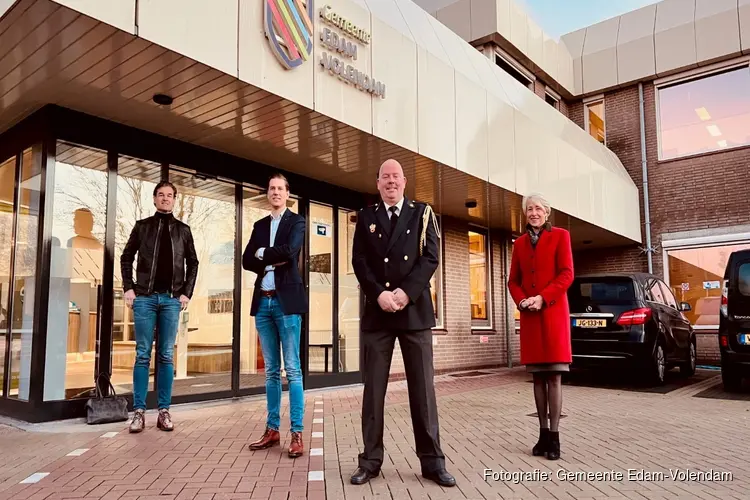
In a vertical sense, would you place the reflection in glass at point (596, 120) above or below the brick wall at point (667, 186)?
above

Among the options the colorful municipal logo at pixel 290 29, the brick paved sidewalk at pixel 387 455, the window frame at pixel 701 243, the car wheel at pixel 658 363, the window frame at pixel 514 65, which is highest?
the window frame at pixel 514 65

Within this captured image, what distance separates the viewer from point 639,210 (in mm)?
14969

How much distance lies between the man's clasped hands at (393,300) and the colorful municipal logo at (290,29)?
288 cm

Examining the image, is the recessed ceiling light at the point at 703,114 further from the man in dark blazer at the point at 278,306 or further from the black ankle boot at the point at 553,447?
the man in dark blazer at the point at 278,306

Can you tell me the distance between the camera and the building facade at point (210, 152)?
16.7 ft

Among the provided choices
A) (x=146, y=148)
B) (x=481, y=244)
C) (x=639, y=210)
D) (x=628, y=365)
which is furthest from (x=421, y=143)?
(x=639, y=210)

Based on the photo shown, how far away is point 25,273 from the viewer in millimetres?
6398

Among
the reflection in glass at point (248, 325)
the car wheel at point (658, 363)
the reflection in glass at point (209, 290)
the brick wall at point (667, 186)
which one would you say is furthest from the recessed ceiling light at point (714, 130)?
the reflection in glass at point (209, 290)

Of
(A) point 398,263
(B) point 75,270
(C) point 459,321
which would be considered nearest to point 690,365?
(C) point 459,321

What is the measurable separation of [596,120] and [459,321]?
7639 mm

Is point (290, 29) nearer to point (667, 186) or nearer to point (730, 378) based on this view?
point (730, 378)

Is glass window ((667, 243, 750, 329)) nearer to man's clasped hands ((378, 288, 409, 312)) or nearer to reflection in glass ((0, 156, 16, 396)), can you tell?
man's clasped hands ((378, 288, 409, 312))

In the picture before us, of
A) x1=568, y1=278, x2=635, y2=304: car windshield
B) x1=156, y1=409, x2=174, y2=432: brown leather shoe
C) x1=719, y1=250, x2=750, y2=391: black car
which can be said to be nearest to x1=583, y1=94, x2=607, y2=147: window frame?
x1=568, y1=278, x2=635, y2=304: car windshield

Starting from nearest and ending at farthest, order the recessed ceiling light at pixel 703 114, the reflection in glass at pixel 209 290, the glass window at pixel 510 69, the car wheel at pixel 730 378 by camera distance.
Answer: the reflection in glass at pixel 209 290
the car wheel at pixel 730 378
the glass window at pixel 510 69
the recessed ceiling light at pixel 703 114
